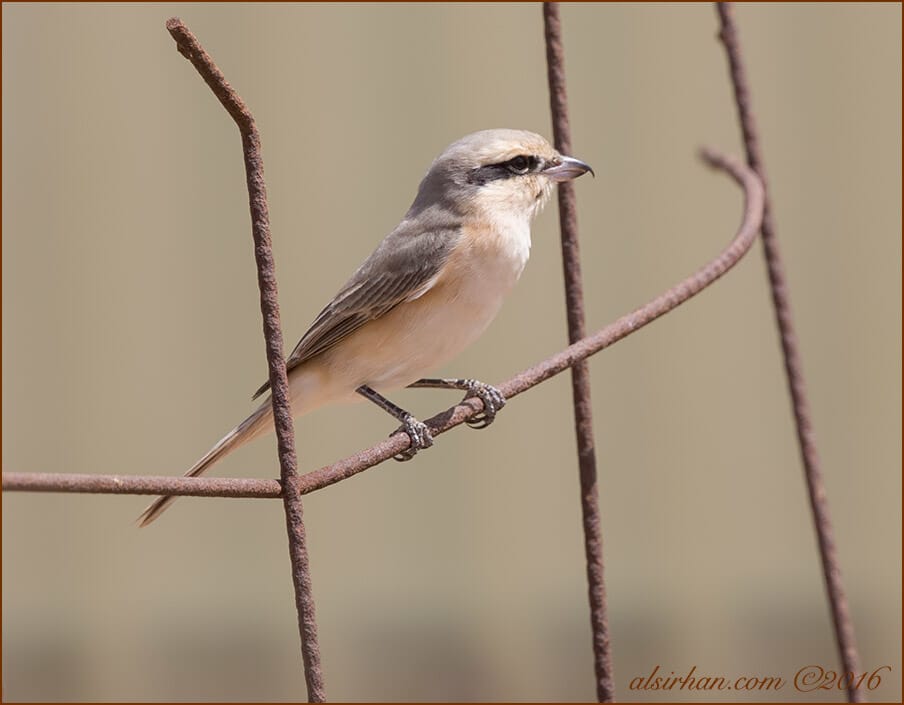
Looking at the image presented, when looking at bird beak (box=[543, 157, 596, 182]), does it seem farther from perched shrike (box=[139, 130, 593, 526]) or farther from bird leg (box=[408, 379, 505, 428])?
bird leg (box=[408, 379, 505, 428])

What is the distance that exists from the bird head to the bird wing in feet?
0.24

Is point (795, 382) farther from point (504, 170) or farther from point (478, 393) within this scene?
point (504, 170)

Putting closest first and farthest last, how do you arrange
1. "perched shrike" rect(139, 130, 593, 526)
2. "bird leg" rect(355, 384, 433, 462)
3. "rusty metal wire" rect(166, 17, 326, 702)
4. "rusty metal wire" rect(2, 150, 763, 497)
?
"rusty metal wire" rect(2, 150, 763, 497) → "rusty metal wire" rect(166, 17, 326, 702) → "bird leg" rect(355, 384, 433, 462) → "perched shrike" rect(139, 130, 593, 526)

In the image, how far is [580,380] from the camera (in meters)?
1.42

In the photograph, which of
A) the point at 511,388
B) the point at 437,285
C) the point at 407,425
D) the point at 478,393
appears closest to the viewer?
the point at 511,388

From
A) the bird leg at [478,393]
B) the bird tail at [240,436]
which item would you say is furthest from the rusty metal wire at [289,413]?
the bird tail at [240,436]

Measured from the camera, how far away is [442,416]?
1.53 metres

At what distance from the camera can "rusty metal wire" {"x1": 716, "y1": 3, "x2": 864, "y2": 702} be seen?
161 centimetres

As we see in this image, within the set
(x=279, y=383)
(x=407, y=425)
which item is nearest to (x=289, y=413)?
(x=279, y=383)

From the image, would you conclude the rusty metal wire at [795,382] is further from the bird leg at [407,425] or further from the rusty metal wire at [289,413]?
the bird leg at [407,425]

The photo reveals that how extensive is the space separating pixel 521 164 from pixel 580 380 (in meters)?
0.69

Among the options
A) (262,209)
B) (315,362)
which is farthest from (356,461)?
(315,362)

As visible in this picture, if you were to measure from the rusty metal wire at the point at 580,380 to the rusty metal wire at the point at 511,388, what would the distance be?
3.9 inches

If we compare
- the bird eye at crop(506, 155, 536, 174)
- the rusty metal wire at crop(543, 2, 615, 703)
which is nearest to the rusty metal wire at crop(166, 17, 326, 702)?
the rusty metal wire at crop(543, 2, 615, 703)
